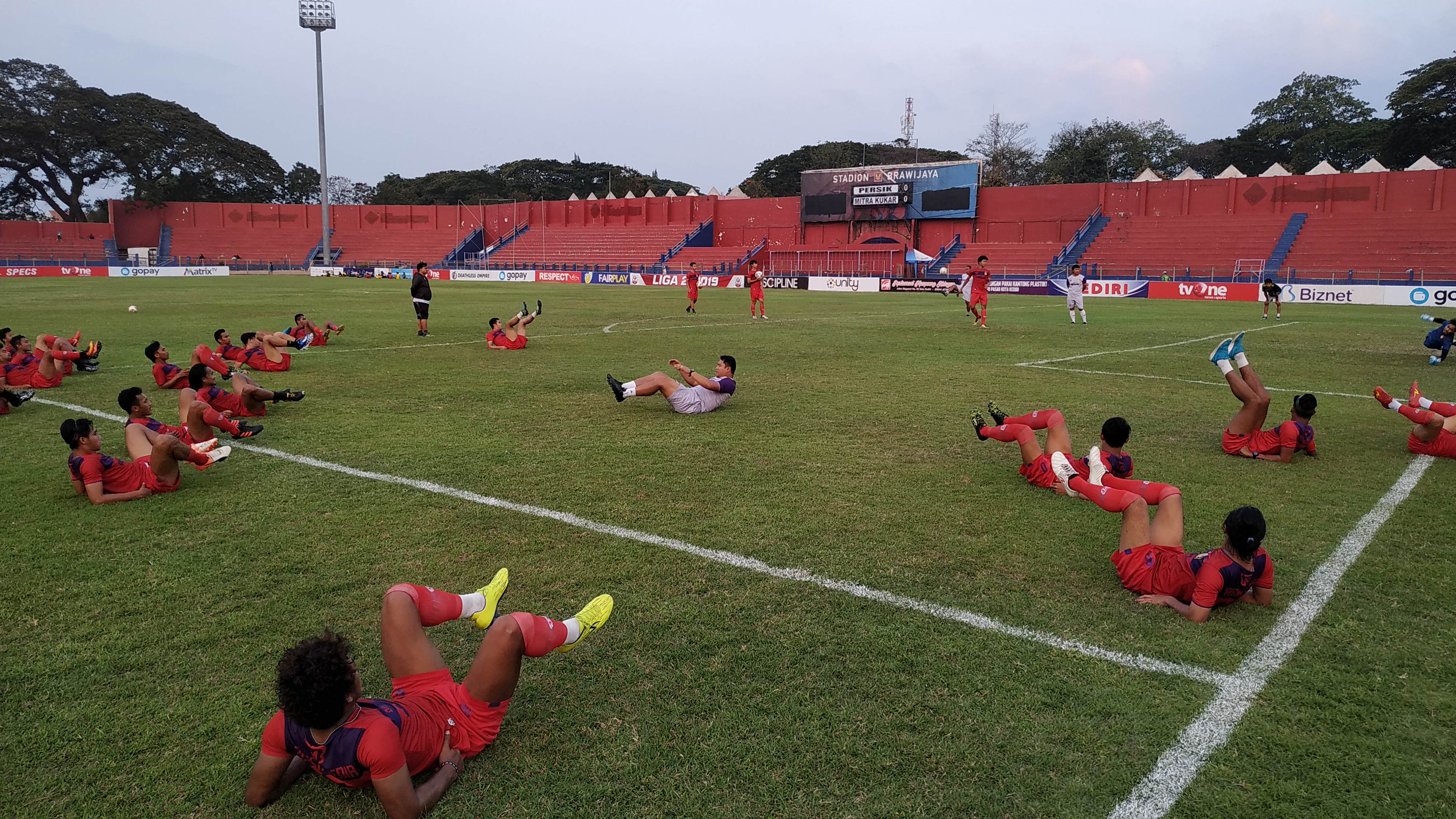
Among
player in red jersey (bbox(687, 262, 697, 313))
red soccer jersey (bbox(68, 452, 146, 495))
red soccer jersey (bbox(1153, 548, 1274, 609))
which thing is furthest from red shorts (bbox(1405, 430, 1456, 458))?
player in red jersey (bbox(687, 262, 697, 313))

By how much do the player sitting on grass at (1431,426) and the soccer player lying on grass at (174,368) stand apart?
14.2 meters

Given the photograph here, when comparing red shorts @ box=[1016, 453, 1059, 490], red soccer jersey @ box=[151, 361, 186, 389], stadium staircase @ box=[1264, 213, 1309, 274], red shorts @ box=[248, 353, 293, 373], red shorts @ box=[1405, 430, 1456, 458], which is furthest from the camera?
stadium staircase @ box=[1264, 213, 1309, 274]

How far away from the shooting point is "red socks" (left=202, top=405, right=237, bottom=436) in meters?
8.01

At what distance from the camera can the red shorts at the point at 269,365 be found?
519 inches

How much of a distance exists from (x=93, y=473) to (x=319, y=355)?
9.93 m

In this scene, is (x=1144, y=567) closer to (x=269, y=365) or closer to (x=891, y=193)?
(x=269, y=365)

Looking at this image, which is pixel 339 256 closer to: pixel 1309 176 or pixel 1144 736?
pixel 1309 176

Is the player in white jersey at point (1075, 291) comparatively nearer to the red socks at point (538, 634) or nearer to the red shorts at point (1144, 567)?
the red shorts at point (1144, 567)

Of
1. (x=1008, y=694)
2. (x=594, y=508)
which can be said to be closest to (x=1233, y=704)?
(x=1008, y=694)

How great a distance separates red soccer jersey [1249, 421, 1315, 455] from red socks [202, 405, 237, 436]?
398 inches

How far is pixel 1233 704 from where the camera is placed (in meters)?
3.72

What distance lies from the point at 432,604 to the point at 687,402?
651cm

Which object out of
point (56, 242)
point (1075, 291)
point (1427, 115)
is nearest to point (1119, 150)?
point (1427, 115)

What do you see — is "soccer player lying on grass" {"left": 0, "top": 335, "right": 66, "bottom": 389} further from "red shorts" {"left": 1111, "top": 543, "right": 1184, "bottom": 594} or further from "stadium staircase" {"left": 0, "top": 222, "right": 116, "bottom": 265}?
"stadium staircase" {"left": 0, "top": 222, "right": 116, "bottom": 265}
